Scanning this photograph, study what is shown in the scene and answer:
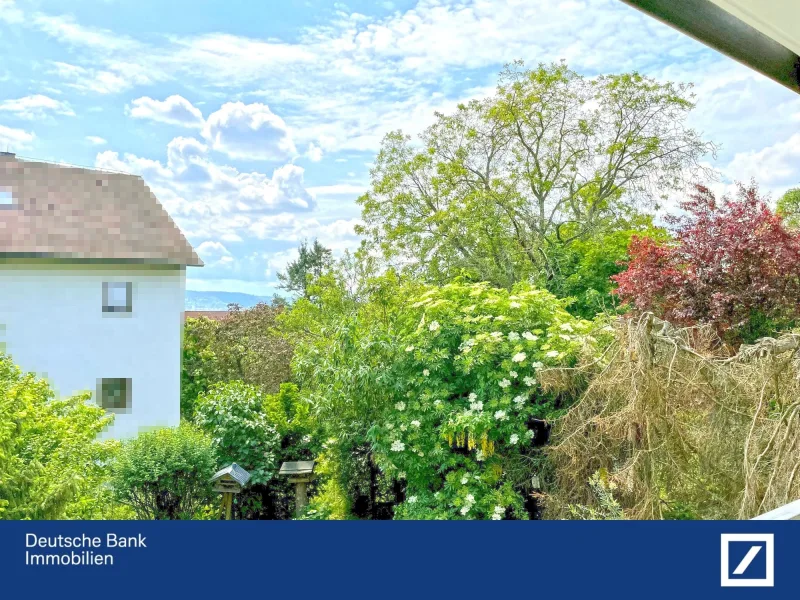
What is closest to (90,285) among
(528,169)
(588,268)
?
(588,268)

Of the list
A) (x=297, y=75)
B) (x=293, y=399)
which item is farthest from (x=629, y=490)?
(x=297, y=75)

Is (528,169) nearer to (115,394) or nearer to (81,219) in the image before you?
(81,219)

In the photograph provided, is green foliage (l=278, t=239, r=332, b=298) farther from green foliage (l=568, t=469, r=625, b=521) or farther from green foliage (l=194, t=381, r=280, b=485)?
green foliage (l=568, t=469, r=625, b=521)

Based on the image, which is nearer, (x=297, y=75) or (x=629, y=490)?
(x=629, y=490)

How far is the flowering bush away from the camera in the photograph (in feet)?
7.84

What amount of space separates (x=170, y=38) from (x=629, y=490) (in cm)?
370

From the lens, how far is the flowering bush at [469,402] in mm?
2389

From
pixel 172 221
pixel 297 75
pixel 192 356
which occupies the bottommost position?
pixel 192 356

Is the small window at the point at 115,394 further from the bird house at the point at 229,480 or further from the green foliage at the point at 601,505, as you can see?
the green foliage at the point at 601,505

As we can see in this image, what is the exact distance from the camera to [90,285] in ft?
9.30

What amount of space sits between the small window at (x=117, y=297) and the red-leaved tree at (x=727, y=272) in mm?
2460
